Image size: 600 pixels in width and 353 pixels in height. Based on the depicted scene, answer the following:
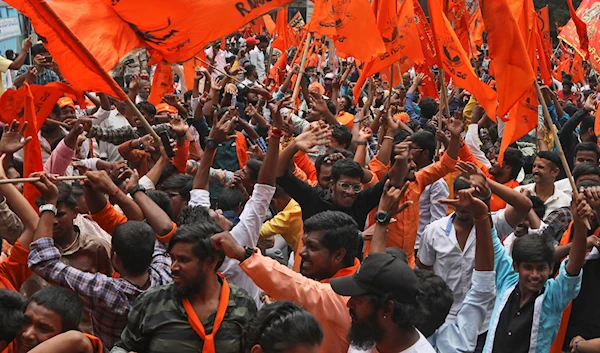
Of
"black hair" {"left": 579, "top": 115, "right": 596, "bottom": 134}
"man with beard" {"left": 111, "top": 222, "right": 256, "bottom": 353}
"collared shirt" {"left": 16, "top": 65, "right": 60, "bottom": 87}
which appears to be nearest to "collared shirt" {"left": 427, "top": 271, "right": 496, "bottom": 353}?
"man with beard" {"left": 111, "top": 222, "right": 256, "bottom": 353}

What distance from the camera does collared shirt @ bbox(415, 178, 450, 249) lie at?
6.55 meters

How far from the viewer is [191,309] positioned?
3410 millimetres

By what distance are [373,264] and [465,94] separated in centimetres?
1055

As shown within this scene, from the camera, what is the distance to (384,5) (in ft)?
25.4

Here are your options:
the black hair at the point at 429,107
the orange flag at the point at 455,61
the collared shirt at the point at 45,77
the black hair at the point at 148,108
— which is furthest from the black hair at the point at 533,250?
the black hair at the point at 429,107

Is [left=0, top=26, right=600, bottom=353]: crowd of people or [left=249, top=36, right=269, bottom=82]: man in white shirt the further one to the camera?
[left=249, top=36, right=269, bottom=82]: man in white shirt

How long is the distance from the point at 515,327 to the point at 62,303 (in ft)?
7.31

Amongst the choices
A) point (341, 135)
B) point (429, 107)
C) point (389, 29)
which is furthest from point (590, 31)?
point (429, 107)

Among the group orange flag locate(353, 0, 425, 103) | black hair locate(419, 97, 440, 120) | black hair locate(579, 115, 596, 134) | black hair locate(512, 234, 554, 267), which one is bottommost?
black hair locate(579, 115, 596, 134)

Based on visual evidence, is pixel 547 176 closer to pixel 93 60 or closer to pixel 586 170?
pixel 586 170

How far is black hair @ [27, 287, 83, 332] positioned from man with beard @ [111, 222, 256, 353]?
229mm

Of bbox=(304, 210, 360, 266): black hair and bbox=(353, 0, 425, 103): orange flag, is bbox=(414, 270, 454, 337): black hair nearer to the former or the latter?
bbox=(304, 210, 360, 266): black hair

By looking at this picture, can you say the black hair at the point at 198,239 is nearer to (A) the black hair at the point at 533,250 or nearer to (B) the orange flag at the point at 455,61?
Result: (A) the black hair at the point at 533,250

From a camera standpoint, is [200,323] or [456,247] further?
[456,247]
